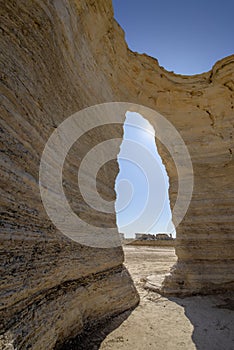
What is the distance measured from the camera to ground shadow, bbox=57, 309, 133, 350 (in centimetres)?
269

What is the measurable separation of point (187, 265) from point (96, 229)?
329 cm

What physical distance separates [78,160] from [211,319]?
390 cm

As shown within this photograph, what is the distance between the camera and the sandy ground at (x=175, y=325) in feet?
10.1

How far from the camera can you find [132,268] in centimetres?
824

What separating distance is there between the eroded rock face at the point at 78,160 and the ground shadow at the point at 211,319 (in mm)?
375

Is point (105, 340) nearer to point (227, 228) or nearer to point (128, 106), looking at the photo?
point (227, 228)

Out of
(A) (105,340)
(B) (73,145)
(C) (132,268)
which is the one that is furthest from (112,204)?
(C) (132,268)

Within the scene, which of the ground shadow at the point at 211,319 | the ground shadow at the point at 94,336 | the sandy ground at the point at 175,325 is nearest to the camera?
the ground shadow at the point at 94,336

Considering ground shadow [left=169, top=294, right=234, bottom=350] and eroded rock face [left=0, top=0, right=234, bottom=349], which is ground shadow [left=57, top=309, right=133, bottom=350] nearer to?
eroded rock face [left=0, top=0, right=234, bottom=349]

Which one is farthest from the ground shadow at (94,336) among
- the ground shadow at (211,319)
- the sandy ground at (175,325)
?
the ground shadow at (211,319)

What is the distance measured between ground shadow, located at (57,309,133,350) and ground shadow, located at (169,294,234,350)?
1269 millimetres

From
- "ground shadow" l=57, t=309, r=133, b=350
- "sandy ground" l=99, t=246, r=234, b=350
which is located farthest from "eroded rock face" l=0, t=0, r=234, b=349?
"sandy ground" l=99, t=246, r=234, b=350

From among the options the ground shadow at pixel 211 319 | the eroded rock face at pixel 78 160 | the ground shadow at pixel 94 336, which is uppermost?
the eroded rock face at pixel 78 160

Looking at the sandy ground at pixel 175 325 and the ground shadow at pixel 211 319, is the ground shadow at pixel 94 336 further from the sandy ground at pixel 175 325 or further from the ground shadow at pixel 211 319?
the ground shadow at pixel 211 319
